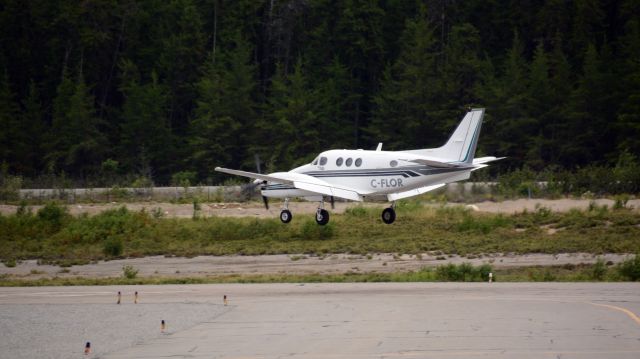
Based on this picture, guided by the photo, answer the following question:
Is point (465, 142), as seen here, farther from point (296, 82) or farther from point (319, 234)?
point (296, 82)

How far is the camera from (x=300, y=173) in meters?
41.3

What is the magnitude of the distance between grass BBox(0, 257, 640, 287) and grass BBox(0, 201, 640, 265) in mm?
4671

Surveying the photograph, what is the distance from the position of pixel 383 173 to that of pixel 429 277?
8.58 metres

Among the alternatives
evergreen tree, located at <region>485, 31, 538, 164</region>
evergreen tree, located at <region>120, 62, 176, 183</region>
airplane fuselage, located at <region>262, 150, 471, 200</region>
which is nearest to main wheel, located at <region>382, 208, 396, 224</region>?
airplane fuselage, located at <region>262, 150, 471, 200</region>

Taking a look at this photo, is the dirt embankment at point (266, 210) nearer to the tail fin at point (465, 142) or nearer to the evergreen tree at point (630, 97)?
the tail fin at point (465, 142)

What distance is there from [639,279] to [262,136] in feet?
166

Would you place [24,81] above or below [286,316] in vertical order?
above

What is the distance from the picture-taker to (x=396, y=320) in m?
21.5

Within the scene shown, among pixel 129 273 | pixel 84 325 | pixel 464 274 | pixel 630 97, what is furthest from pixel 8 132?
pixel 84 325

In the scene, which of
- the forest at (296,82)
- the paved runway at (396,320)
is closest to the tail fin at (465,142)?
the paved runway at (396,320)

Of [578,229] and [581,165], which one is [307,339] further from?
[581,165]

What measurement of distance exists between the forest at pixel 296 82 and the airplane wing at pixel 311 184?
27.4 metres

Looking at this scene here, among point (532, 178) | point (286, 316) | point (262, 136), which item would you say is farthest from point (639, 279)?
point (262, 136)

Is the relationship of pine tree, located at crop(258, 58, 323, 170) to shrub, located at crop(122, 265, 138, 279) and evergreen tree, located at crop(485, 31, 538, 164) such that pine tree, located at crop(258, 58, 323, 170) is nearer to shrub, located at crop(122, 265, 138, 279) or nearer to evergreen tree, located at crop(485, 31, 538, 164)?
evergreen tree, located at crop(485, 31, 538, 164)
